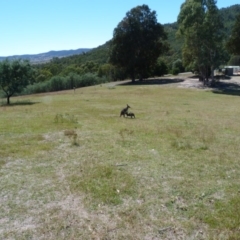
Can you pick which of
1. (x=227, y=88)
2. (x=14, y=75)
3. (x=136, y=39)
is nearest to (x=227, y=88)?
(x=227, y=88)

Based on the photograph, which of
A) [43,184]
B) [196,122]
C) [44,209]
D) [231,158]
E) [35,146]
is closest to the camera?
[44,209]

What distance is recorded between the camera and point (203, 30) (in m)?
32.8

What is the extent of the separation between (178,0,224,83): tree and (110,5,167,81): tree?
11150mm

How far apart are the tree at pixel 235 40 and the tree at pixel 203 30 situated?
6.49 metres

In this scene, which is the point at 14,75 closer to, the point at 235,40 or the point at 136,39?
the point at 136,39

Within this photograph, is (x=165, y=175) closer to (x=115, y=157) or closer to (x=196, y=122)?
(x=115, y=157)

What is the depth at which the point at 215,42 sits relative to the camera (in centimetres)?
3328

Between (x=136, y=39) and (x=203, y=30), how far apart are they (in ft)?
47.0

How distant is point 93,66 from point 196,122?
301 feet

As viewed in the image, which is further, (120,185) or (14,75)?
(14,75)

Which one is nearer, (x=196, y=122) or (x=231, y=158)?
(x=231, y=158)

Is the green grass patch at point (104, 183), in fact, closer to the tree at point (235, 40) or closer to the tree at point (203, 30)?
the tree at point (203, 30)

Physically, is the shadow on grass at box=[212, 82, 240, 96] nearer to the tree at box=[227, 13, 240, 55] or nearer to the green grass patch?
the tree at box=[227, 13, 240, 55]

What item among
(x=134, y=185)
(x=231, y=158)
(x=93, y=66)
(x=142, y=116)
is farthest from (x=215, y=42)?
(x=93, y=66)
